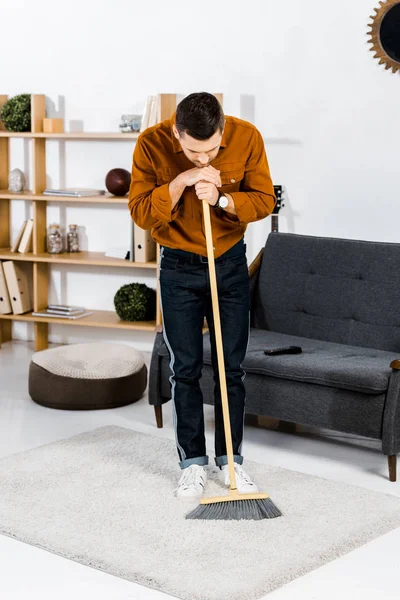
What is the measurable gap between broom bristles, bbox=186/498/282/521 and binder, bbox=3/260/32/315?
2.94 metres

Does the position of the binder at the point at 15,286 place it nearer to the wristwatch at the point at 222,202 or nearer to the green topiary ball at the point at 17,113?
the green topiary ball at the point at 17,113

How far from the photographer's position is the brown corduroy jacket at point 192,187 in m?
3.04

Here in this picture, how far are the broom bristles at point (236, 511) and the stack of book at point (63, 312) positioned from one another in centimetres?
271

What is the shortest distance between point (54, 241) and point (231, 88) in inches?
54.6

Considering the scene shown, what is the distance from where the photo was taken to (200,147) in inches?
112

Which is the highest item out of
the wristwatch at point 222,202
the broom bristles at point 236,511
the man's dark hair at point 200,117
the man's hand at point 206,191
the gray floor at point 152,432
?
the man's dark hair at point 200,117

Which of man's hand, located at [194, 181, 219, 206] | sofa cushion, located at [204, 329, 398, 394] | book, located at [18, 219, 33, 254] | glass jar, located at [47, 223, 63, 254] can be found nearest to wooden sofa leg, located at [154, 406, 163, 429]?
sofa cushion, located at [204, 329, 398, 394]

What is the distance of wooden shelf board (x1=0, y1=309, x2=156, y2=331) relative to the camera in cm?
539

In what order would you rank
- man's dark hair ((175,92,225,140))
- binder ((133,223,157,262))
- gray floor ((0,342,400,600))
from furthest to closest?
binder ((133,223,157,262)), man's dark hair ((175,92,225,140)), gray floor ((0,342,400,600))

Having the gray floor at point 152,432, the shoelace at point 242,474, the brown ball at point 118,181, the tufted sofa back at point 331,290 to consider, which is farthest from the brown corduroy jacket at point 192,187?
the brown ball at point 118,181

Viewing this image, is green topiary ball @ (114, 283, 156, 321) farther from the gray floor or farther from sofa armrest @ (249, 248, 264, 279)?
sofa armrest @ (249, 248, 264, 279)

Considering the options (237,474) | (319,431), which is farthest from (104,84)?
(237,474)

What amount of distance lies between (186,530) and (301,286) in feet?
5.48

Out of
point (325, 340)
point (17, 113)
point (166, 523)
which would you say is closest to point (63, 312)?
point (17, 113)
